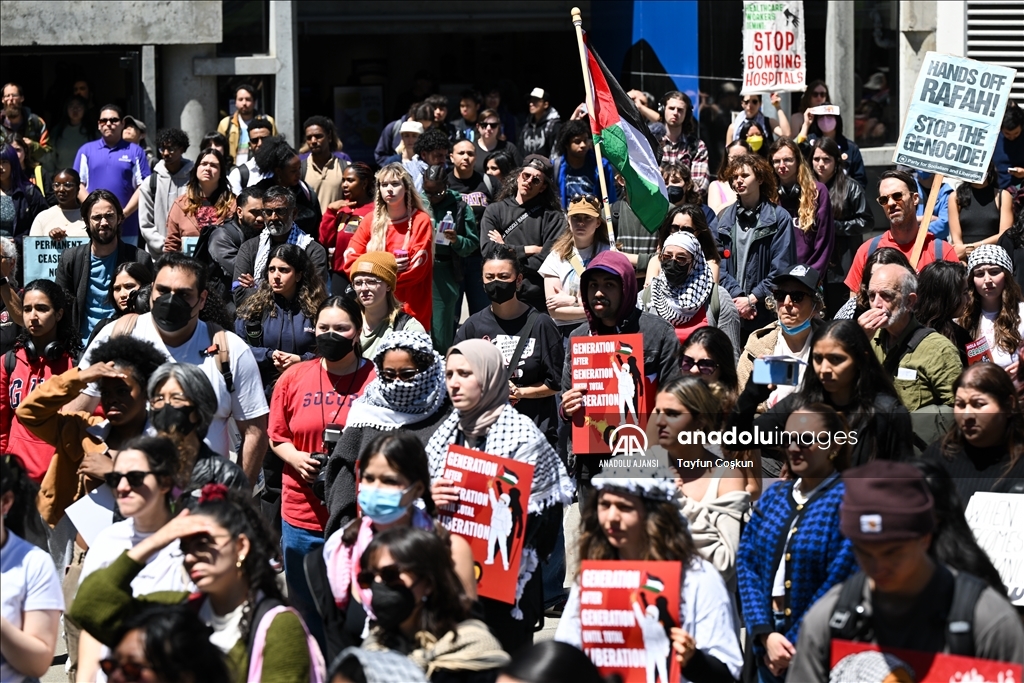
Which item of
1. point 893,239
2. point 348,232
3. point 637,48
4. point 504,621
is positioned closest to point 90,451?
point 504,621

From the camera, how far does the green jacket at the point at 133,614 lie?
4422 mm

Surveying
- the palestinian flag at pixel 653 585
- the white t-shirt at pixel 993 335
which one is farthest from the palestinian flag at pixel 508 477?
the white t-shirt at pixel 993 335

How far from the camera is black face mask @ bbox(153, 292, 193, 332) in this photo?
23.2 feet

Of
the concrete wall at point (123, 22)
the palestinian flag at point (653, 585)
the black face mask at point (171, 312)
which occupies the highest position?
the concrete wall at point (123, 22)

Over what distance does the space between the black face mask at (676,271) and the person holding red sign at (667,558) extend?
3094mm

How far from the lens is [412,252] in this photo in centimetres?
1002

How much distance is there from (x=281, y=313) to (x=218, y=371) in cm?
140

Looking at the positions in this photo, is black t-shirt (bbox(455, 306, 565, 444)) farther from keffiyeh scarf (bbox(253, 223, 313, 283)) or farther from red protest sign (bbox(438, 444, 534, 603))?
red protest sign (bbox(438, 444, 534, 603))

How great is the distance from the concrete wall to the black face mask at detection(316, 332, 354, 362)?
11.3 meters

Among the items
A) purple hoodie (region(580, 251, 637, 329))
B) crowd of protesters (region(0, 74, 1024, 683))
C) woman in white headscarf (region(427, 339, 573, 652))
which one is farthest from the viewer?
purple hoodie (region(580, 251, 637, 329))

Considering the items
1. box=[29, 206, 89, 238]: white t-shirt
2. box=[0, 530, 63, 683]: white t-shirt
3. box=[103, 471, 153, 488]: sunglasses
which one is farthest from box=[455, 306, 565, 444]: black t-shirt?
box=[29, 206, 89, 238]: white t-shirt

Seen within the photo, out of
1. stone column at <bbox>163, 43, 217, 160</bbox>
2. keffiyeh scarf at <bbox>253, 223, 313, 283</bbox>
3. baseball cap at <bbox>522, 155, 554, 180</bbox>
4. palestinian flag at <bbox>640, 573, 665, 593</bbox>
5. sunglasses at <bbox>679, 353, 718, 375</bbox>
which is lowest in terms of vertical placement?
palestinian flag at <bbox>640, 573, 665, 593</bbox>

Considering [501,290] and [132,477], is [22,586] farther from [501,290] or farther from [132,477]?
[501,290]

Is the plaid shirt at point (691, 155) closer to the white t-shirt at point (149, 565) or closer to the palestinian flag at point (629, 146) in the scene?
the palestinian flag at point (629, 146)
